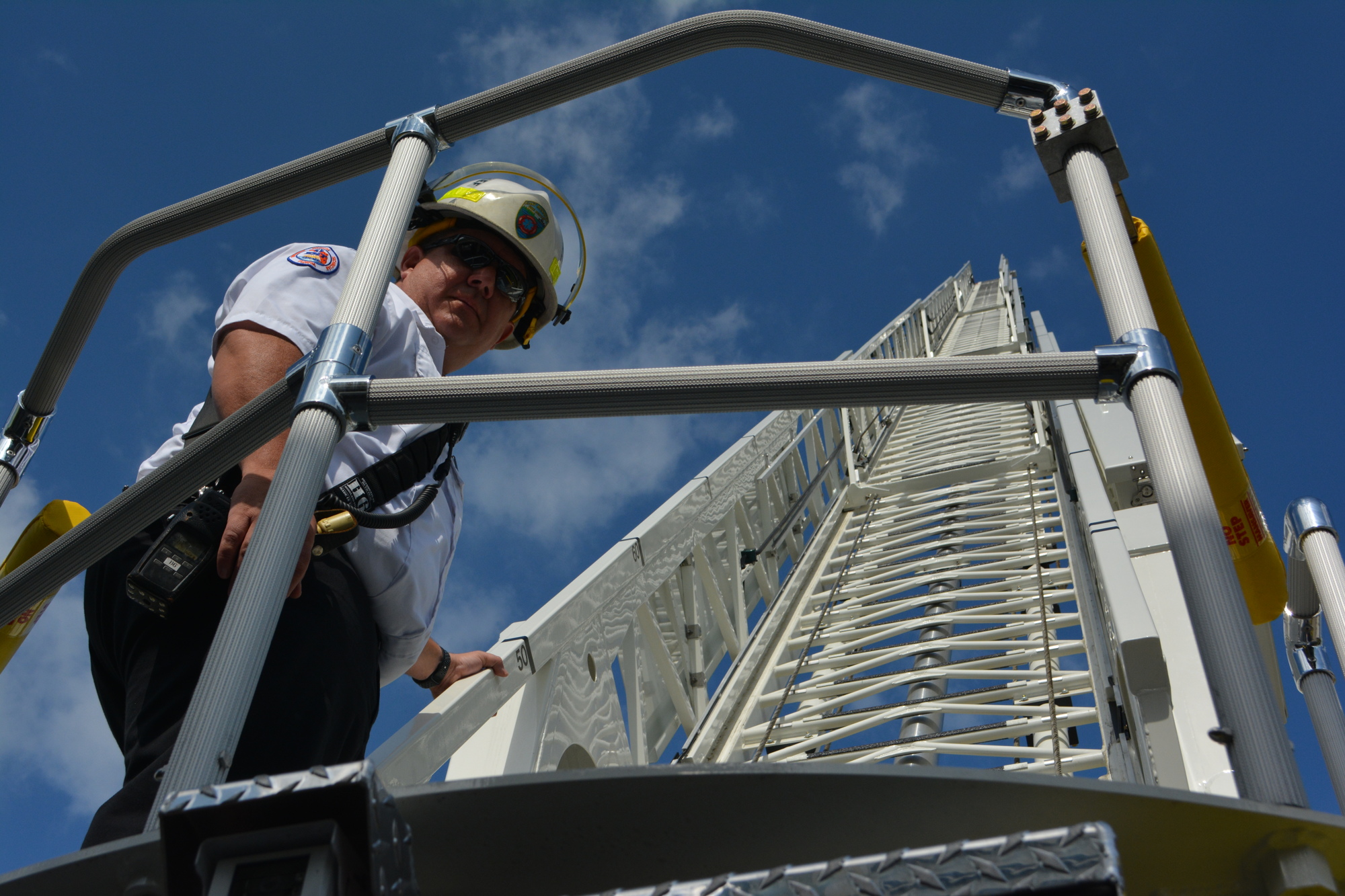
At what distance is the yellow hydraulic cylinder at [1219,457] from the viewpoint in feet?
7.77

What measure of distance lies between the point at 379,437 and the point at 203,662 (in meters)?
0.70

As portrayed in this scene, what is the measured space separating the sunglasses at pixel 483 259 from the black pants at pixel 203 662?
49.8 inches

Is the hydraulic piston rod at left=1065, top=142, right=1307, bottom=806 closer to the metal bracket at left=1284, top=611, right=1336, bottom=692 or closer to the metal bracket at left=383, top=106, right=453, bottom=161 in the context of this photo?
the metal bracket at left=383, top=106, right=453, bottom=161

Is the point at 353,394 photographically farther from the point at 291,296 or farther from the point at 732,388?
the point at 291,296

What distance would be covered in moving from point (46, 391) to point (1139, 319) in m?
2.76

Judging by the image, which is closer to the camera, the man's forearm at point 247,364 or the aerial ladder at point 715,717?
the aerial ladder at point 715,717

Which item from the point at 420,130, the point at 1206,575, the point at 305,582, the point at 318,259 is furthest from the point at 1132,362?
the point at 318,259

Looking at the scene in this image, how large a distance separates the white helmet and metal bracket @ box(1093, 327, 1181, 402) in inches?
86.0

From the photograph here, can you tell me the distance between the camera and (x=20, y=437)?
2967mm

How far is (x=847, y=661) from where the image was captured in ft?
19.5

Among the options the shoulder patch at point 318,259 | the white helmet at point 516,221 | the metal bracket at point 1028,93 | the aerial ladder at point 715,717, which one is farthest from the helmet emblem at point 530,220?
the metal bracket at point 1028,93

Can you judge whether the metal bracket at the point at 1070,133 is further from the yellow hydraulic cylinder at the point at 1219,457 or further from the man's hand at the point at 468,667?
the man's hand at the point at 468,667

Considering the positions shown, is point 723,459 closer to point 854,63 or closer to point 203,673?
point 854,63

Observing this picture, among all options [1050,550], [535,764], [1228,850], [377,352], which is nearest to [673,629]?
[535,764]
